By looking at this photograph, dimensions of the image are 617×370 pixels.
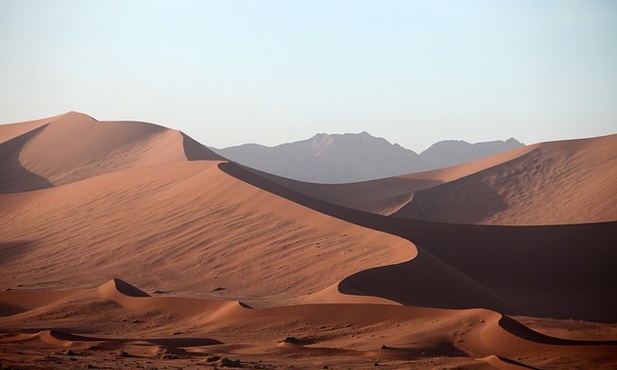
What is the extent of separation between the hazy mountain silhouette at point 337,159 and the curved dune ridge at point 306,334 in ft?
480

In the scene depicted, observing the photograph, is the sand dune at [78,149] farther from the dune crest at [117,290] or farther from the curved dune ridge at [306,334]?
the curved dune ridge at [306,334]

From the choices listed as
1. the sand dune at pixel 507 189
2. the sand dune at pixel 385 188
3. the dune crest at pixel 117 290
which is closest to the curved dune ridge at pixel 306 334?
the dune crest at pixel 117 290

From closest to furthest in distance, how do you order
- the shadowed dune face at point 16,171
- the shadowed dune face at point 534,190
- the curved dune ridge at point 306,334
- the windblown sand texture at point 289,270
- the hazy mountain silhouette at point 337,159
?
the curved dune ridge at point 306,334
the windblown sand texture at point 289,270
the shadowed dune face at point 534,190
the shadowed dune face at point 16,171
the hazy mountain silhouette at point 337,159

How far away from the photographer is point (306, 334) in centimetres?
2095

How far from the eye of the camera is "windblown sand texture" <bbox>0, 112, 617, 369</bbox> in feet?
60.8

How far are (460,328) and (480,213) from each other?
162 feet

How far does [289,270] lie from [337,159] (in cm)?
15514

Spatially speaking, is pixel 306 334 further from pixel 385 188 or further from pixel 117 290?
pixel 385 188

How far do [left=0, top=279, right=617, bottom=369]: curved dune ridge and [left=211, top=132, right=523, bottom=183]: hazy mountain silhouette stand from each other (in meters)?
146

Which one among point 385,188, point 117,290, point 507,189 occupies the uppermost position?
point 507,189

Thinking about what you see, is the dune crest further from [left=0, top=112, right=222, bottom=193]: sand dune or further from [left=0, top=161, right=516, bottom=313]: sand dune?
[left=0, top=112, right=222, bottom=193]: sand dune

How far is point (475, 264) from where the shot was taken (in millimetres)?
43281

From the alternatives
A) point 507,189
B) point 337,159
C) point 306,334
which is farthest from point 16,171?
point 337,159

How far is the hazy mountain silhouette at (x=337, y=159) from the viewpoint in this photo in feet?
581
